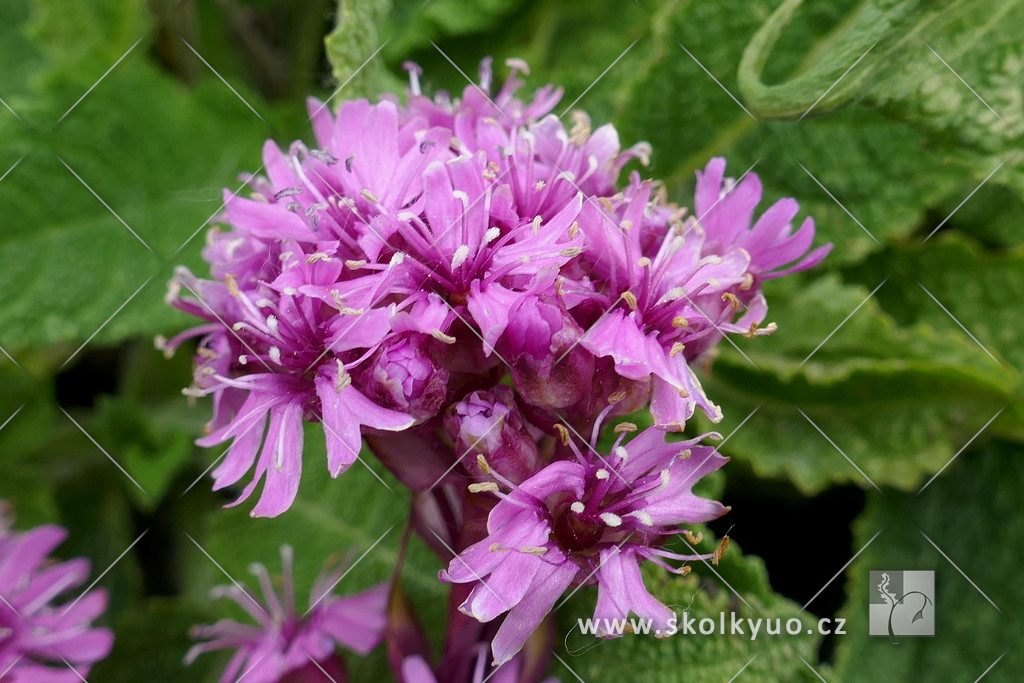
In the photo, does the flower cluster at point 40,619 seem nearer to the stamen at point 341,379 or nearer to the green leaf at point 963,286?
the stamen at point 341,379

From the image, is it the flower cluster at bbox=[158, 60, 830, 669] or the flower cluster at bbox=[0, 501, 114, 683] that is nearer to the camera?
the flower cluster at bbox=[158, 60, 830, 669]

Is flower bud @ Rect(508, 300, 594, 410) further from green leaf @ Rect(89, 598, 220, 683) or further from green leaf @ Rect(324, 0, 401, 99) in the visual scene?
green leaf @ Rect(89, 598, 220, 683)

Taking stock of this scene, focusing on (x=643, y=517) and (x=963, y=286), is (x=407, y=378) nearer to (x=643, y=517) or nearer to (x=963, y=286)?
(x=643, y=517)

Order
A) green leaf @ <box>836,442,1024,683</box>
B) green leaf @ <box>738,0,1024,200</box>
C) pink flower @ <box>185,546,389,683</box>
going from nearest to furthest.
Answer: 1. green leaf @ <box>738,0,1024,200</box>
2. pink flower @ <box>185,546,389,683</box>
3. green leaf @ <box>836,442,1024,683</box>

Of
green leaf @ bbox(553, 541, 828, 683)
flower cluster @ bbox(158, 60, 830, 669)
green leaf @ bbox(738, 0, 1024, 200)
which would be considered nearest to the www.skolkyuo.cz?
green leaf @ bbox(553, 541, 828, 683)

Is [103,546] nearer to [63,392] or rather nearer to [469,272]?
[63,392]

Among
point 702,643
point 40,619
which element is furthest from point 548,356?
point 40,619

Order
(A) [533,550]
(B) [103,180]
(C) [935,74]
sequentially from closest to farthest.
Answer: (A) [533,550] → (C) [935,74] → (B) [103,180]

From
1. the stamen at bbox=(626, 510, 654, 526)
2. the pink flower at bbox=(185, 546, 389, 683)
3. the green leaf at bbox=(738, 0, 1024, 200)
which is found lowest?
the pink flower at bbox=(185, 546, 389, 683)
